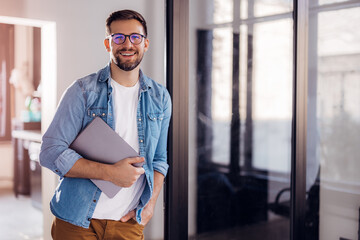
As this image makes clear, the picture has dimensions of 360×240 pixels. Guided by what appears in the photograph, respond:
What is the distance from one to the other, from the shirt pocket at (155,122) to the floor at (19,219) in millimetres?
2395

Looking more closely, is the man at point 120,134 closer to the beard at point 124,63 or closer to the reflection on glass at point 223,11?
the beard at point 124,63

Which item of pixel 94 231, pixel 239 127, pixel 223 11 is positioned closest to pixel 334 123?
pixel 239 127

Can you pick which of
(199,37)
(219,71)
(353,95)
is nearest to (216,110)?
(219,71)

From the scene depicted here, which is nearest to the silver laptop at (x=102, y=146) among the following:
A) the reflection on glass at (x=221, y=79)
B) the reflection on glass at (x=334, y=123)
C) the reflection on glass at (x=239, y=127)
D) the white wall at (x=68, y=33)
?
the white wall at (x=68, y=33)

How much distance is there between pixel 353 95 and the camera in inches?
139

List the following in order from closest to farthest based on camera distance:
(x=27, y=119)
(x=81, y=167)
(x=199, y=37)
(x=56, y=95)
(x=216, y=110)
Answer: (x=81, y=167) < (x=56, y=95) < (x=199, y=37) < (x=216, y=110) < (x=27, y=119)

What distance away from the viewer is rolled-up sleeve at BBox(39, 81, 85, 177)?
1381 mm

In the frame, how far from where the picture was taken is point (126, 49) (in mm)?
1473

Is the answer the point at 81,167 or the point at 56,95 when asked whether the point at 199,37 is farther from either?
the point at 81,167

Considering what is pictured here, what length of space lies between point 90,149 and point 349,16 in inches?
113

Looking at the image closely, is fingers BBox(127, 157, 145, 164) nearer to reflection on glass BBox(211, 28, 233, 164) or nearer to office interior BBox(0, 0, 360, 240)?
office interior BBox(0, 0, 360, 240)

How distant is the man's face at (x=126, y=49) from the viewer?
58.0 inches

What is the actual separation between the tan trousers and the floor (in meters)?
2.24

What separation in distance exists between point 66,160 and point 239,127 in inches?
106
